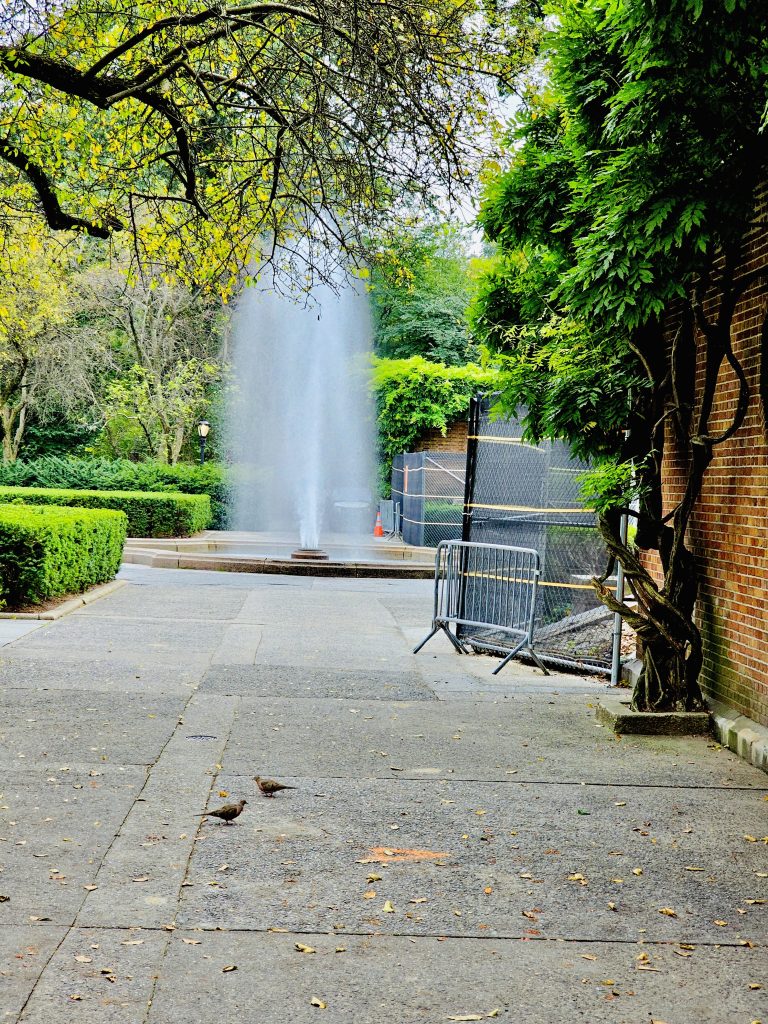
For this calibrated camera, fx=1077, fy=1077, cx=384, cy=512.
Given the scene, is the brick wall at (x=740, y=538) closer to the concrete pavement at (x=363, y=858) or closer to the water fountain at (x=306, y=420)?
the concrete pavement at (x=363, y=858)

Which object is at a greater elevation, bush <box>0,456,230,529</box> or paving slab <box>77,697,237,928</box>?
bush <box>0,456,230,529</box>

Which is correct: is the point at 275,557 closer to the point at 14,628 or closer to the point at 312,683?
the point at 14,628

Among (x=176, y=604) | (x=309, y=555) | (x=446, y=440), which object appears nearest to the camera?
(x=176, y=604)

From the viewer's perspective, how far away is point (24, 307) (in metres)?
31.4

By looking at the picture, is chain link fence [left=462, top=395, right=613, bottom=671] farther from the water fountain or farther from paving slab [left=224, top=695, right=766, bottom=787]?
the water fountain

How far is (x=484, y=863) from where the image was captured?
16.3 feet

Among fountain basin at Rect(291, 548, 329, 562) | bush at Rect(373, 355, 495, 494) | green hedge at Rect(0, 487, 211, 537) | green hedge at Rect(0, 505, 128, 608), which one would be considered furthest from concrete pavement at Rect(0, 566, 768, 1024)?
bush at Rect(373, 355, 495, 494)

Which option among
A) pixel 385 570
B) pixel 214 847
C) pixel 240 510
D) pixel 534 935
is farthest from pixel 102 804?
pixel 240 510

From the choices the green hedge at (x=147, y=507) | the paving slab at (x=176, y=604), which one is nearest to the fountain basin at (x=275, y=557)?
the green hedge at (x=147, y=507)

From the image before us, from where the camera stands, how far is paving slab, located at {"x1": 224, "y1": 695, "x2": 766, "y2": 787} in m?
6.63

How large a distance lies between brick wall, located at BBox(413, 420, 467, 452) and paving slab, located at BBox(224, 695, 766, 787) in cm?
2496

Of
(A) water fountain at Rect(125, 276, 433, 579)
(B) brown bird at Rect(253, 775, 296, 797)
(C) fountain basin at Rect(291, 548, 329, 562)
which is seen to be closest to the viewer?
(B) brown bird at Rect(253, 775, 296, 797)

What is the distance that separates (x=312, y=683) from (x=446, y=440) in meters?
24.5

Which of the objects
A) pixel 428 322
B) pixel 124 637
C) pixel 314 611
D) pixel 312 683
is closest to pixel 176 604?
pixel 314 611
